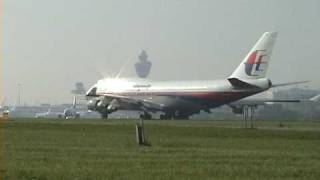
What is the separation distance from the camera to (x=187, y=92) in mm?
98625

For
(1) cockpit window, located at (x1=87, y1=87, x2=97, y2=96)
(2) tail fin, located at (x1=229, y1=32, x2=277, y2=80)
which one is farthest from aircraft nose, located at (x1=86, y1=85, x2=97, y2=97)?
(2) tail fin, located at (x1=229, y1=32, x2=277, y2=80)

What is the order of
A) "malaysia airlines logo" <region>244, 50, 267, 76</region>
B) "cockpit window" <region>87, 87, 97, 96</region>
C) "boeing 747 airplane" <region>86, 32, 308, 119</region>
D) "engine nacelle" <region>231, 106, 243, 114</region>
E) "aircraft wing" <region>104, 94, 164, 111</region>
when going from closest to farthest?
"boeing 747 airplane" <region>86, 32, 308, 119</region>, "malaysia airlines logo" <region>244, 50, 267, 76</region>, "aircraft wing" <region>104, 94, 164, 111</region>, "engine nacelle" <region>231, 106, 243, 114</region>, "cockpit window" <region>87, 87, 97, 96</region>

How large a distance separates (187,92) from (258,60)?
10.8 m

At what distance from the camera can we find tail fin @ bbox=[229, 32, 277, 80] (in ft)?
311

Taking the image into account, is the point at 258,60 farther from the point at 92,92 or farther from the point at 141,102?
the point at 92,92

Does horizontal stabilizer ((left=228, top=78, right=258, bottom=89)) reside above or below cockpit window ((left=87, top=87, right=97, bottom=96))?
above

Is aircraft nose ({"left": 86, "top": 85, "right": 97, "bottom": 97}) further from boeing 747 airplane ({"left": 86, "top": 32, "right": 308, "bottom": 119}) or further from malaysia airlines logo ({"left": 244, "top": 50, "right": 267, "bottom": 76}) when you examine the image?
malaysia airlines logo ({"left": 244, "top": 50, "right": 267, "bottom": 76})

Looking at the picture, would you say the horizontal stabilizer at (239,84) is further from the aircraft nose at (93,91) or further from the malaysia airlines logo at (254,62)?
the aircraft nose at (93,91)

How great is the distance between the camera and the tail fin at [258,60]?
311 feet

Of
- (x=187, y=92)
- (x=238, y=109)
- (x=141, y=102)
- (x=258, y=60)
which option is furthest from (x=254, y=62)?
(x=141, y=102)

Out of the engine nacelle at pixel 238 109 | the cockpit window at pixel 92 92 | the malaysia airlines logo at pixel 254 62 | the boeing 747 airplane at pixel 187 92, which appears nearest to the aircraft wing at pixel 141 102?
the boeing 747 airplane at pixel 187 92

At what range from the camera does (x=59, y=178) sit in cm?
1589

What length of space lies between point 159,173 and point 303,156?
8.19 meters

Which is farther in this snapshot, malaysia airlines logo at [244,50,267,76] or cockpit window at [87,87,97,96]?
cockpit window at [87,87,97,96]
